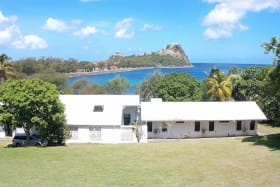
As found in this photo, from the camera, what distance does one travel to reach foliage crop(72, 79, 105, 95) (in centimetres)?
6808

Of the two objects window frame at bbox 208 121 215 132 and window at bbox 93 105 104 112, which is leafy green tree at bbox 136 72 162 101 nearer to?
window at bbox 93 105 104 112

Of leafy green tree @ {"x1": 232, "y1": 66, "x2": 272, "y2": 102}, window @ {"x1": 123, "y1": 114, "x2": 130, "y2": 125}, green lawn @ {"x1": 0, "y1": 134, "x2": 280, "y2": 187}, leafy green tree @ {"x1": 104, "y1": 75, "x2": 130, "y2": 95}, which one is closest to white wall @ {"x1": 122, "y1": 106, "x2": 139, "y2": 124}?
window @ {"x1": 123, "y1": 114, "x2": 130, "y2": 125}

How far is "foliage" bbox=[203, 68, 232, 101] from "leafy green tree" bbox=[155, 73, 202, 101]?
1912 millimetres

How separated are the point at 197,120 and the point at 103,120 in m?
9.09

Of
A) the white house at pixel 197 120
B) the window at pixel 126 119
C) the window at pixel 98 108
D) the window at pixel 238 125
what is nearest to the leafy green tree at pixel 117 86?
the window at pixel 126 119

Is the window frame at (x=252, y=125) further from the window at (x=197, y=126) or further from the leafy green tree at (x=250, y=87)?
the leafy green tree at (x=250, y=87)

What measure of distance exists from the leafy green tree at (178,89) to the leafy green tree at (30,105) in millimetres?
18845

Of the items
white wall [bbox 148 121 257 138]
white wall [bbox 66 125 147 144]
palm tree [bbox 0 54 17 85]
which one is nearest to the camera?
white wall [bbox 66 125 147 144]

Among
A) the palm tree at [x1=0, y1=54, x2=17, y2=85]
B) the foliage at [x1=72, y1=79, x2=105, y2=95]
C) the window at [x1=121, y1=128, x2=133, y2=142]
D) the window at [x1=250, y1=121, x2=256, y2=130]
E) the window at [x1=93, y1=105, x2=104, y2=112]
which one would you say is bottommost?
the window at [x1=121, y1=128, x2=133, y2=142]

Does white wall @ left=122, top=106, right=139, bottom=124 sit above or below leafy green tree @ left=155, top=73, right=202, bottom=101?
below

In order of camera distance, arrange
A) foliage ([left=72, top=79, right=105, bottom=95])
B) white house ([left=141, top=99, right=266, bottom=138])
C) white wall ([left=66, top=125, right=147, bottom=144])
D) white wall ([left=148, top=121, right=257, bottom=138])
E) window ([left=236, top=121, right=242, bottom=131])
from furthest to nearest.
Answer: foliage ([left=72, top=79, right=105, bottom=95]), window ([left=236, top=121, right=242, bottom=131]), white wall ([left=148, top=121, right=257, bottom=138]), white house ([left=141, top=99, right=266, bottom=138]), white wall ([left=66, top=125, right=147, bottom=144])

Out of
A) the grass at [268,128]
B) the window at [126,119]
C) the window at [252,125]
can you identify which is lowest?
the grass at [268,128]

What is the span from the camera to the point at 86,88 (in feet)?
234

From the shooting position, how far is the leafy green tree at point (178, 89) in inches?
1822
